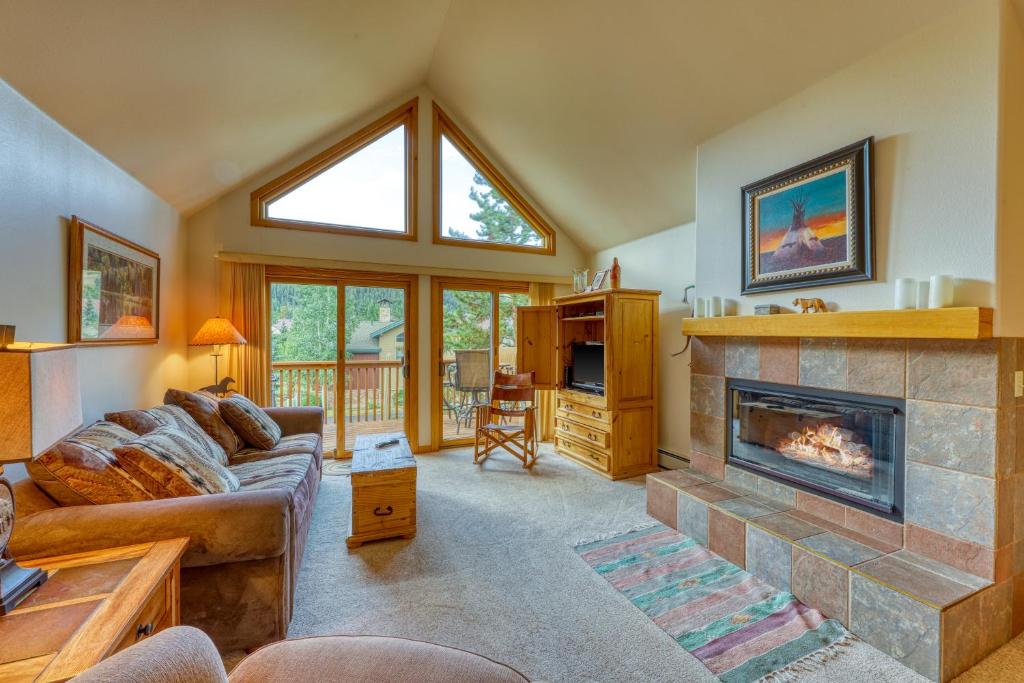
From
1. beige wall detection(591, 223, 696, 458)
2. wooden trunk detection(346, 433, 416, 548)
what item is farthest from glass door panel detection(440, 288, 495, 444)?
wooden trunk detection(346, 433, 416, 548)

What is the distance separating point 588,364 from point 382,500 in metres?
2.45

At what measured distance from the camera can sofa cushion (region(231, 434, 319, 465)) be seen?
2.82m

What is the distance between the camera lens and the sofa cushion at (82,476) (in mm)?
1603

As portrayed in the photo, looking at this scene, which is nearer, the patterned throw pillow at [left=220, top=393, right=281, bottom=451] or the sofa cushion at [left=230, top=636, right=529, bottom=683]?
the sofa cushion at [left=230, top=636, right=529, bottom=683]

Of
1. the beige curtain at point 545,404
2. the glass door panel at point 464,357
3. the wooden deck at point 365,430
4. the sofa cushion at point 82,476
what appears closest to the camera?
the sofa cushion at point 82,476

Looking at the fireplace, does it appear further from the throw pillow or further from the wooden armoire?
the throw pillow

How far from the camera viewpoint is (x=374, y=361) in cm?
452

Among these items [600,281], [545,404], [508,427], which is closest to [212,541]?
[508,427]

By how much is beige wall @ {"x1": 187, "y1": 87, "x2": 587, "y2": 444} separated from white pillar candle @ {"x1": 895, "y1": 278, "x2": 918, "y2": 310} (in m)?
3.43

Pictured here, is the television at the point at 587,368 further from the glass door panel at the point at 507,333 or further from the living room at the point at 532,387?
the glass door panel at the point at 507,333

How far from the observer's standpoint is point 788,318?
2.38m

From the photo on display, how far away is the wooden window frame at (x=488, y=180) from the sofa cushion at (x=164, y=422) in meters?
2.74

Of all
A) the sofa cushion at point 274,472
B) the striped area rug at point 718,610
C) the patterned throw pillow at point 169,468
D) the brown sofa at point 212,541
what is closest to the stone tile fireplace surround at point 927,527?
the striped area rug at point 718,610

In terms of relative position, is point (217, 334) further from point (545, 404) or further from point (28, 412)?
point (545, 404)
